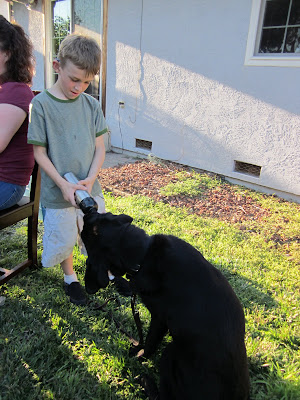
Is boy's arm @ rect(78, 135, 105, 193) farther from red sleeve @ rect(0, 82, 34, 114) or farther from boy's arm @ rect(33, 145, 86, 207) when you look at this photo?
red sleeve @ rect(0, 82, 34, 114)

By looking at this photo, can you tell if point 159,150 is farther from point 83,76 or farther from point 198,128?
point 83,76

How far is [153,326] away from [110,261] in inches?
19.6

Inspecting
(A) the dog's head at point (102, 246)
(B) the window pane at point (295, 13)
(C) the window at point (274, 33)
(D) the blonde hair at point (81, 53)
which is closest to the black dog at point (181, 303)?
(A) the dog's head at point (102, 246)

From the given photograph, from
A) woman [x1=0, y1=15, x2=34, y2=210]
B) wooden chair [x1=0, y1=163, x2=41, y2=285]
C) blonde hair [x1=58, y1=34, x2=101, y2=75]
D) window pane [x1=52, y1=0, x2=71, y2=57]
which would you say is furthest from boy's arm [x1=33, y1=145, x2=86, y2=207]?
window pane [x1=52, y1=0, x2=71, y2=57]

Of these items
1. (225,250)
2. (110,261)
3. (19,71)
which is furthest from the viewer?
(225,250)

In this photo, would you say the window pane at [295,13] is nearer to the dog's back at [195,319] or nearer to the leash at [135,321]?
the dog's back at [195,319]

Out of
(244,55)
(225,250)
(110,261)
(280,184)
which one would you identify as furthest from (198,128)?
(110,261)

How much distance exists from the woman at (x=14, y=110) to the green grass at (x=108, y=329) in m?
0.87

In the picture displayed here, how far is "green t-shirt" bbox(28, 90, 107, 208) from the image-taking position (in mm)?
1947

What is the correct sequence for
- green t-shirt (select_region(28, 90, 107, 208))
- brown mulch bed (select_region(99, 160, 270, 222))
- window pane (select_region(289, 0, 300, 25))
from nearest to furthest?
green t-shirt (select_region(28, 90, 107, 208)) → brown mulch bed (select_region(99, 160, 270, 222)) → window pane (select_region(289, 0, 300, 25))

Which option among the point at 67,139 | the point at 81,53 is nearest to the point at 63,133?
the point at 67,139

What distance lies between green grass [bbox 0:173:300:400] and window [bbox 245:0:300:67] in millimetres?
2978

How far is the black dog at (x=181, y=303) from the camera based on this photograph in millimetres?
1370

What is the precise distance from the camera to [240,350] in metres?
1.43
